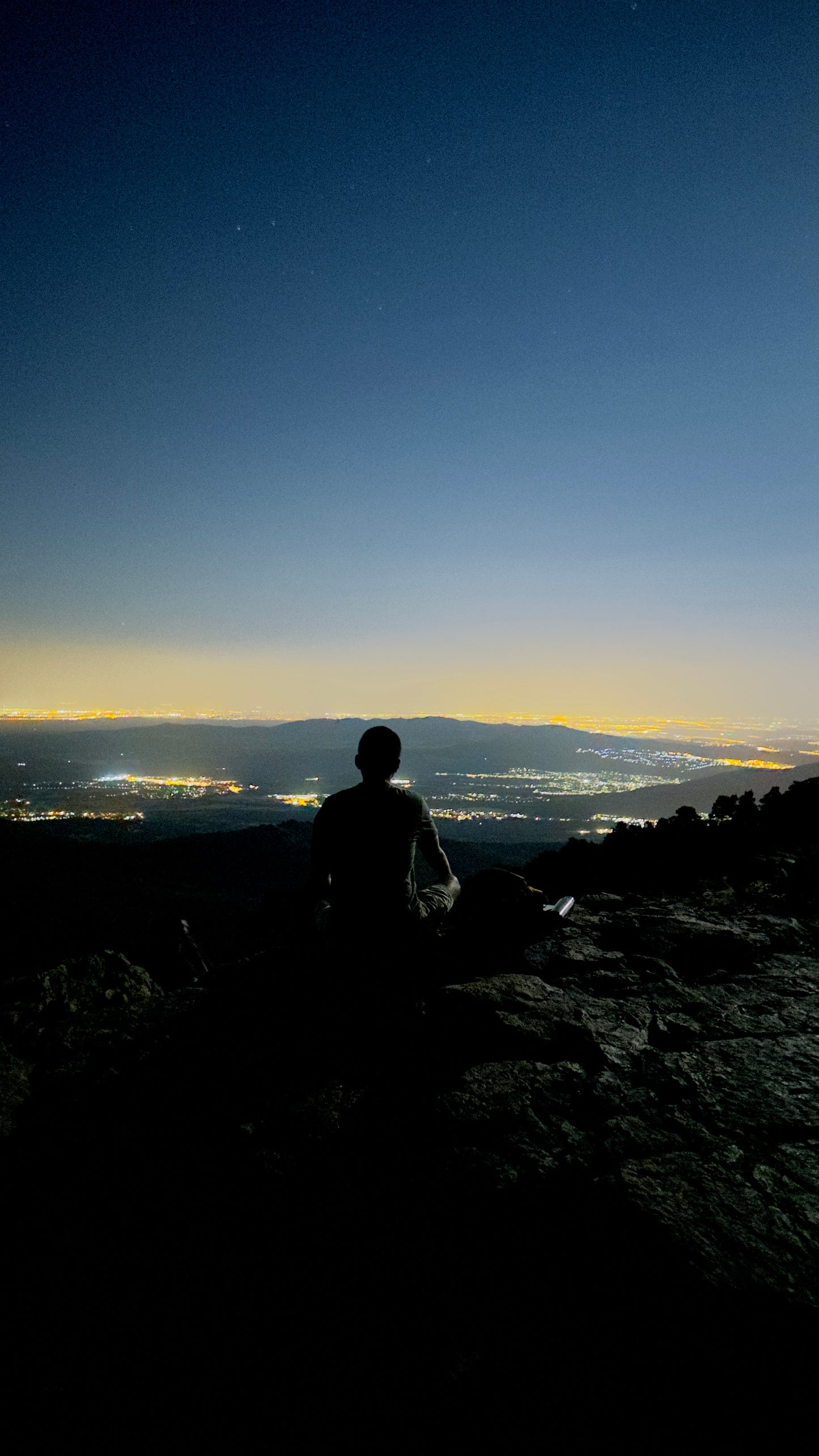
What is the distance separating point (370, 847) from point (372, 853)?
6 centimetres

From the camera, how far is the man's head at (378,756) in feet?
17.3

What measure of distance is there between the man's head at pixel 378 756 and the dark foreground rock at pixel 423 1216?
1810 mm

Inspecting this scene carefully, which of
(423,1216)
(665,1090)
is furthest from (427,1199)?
(665,1090)

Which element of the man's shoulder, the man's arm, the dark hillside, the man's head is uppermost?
the man's head

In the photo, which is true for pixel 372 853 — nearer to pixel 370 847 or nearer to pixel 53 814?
pixel 370 847

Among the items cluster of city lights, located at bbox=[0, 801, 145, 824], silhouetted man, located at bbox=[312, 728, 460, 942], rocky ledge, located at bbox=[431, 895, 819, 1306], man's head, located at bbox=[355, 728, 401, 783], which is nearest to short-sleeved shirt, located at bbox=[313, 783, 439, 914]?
silhouetted man, located at bbox=[312, 728, 460, 942]

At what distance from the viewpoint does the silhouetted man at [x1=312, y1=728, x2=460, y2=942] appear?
515 centimetres

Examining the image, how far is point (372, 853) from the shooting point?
207 inches

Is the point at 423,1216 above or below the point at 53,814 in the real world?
above

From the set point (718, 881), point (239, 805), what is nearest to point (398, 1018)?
point (718, 881)

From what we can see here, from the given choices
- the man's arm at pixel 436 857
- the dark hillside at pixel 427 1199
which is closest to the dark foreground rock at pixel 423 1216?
the dark hillside at pixel 427 1199

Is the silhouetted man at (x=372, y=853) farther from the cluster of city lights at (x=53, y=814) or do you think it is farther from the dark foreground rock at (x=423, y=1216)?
the cluster of city lights at (x=53, y=814)

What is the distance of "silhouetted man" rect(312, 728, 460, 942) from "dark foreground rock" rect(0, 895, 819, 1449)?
58 centimetres

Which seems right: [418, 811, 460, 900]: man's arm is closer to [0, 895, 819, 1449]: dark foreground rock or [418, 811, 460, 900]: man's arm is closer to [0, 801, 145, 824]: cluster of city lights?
[0, 895, 819, 1449]: dark foreground rock
